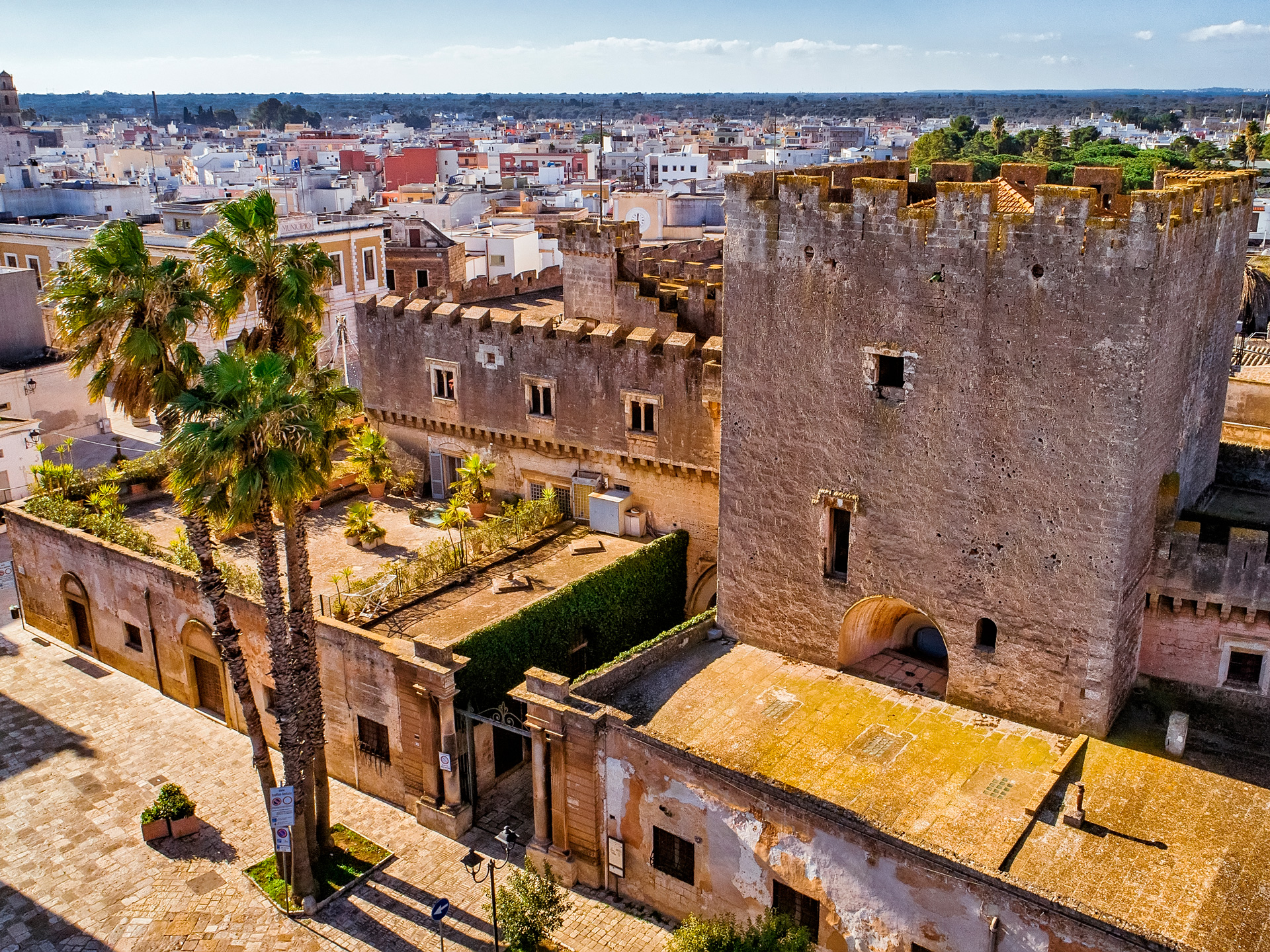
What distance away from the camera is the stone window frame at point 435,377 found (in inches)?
1353

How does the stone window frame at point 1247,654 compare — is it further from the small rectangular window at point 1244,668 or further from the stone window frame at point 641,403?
the stone window frame at point 641,403

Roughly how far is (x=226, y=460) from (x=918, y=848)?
43.2 feet

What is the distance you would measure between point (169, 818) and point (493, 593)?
8679mm

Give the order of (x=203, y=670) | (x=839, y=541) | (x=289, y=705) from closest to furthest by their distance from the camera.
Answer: (x=289, y=705) → (x=839, y=541) → (x=203, y=670)

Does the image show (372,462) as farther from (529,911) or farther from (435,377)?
(529,911)

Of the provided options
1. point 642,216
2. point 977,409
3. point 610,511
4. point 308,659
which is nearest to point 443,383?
point 610,511

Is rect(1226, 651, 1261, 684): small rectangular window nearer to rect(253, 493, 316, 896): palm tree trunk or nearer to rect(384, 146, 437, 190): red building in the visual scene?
rect(253, 493, 316, 896): palm tree trunk

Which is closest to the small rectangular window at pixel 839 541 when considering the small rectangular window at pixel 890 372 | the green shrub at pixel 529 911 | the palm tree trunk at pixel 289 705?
the small rectangular window at pixel 890 372

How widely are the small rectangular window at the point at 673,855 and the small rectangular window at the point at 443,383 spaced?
17441 mm

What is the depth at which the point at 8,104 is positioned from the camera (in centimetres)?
16850

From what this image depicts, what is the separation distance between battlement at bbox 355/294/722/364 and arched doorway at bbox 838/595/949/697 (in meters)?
8.37

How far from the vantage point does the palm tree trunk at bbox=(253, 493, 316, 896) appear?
2191 centimetres

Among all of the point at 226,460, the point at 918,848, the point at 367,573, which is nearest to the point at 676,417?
the point at 367,573

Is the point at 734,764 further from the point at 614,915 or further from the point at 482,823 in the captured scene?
the point at 482,823
